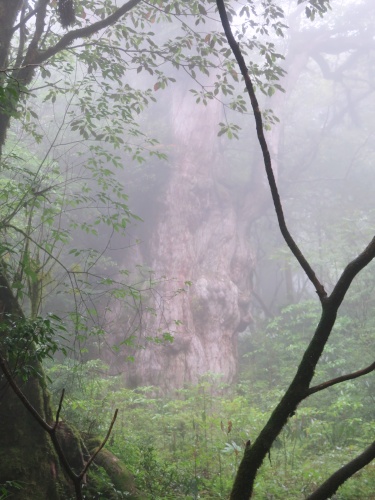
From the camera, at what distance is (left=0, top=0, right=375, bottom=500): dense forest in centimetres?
313

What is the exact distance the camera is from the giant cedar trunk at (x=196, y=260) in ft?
33.9

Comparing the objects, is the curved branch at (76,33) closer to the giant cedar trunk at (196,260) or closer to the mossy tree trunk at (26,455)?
the mossy tree trunk at (26,455)

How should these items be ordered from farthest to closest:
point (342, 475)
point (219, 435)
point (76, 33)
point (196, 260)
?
1. point (196, 260)
2. point (219, 435)
3. point (76, 33)
4. point (342, 475)

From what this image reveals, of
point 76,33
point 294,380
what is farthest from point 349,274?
point 76,33

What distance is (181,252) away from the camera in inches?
485

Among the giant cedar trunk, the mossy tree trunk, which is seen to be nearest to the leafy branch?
the mossy tree trunk

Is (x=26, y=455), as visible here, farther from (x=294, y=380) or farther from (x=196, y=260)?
(x=196, y=260)

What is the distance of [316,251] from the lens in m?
13.8

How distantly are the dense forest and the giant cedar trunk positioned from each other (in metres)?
0.06

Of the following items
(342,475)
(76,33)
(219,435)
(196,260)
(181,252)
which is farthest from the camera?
(196,260)

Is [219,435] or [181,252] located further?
[181,252]

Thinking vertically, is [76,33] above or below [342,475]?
above

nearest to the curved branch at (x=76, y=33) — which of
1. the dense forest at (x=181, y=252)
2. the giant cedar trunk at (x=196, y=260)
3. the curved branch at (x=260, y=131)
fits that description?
the dense forest at (x=181, y=252)

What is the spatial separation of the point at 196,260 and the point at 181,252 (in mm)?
540
